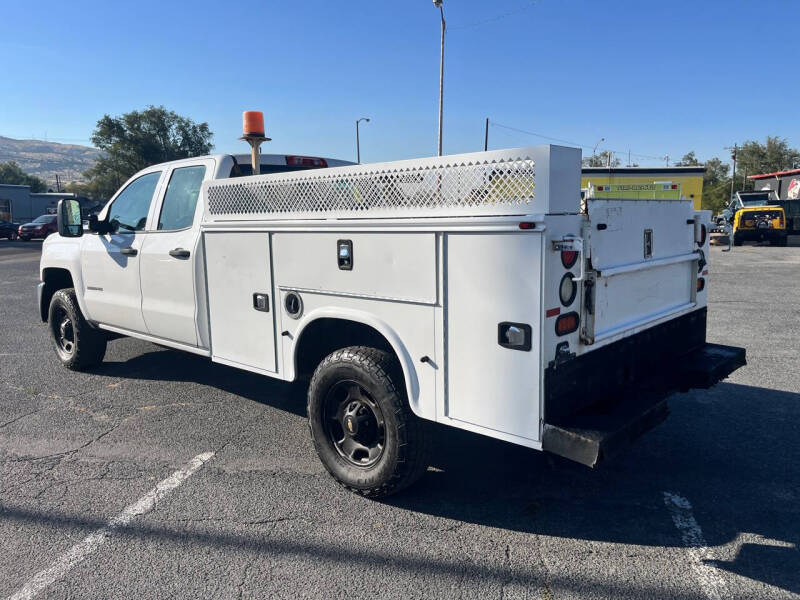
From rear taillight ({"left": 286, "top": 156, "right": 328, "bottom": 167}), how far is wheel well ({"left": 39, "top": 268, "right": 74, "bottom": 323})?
2832 mm

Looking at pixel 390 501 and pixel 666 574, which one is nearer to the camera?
A: pixel 666 574

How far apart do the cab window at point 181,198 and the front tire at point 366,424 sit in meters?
1.96

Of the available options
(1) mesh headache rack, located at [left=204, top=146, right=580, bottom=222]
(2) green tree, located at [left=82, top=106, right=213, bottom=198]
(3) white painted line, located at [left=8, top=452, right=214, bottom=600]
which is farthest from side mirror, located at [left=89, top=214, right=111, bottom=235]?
(2) green tree, located at [left=82, top=106, right=213, bottom=198]

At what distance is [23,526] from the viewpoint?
3.41 meters

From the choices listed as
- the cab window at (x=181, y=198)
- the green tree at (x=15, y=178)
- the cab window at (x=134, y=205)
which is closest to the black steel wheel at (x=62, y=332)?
the cab window at (x=134, y=205)

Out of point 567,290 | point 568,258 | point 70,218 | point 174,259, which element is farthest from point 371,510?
point 70,218

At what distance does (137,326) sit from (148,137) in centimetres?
6394

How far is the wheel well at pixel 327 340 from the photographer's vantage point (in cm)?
384

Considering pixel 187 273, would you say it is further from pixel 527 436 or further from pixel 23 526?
pixel 527 436

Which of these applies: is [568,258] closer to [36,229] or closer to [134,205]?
[134,205]

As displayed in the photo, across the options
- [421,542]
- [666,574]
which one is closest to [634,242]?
[666,574]

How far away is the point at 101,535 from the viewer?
3.30 metres

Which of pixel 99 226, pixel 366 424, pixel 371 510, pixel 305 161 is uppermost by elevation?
pixel 305 161

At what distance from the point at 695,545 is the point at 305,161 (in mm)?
4313
